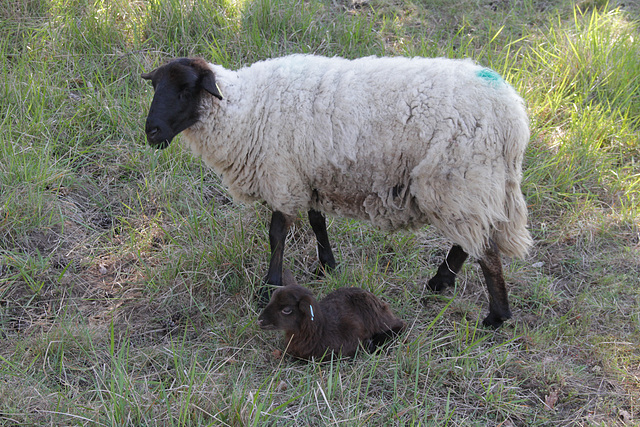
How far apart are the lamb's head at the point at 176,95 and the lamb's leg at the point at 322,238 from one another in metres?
1.05

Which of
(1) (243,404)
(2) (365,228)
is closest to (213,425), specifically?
(1) (243,404)

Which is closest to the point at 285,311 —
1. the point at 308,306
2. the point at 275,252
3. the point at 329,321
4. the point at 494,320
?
the point at 308,306

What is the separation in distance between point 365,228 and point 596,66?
2.75 meters

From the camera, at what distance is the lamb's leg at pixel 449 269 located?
3689 millimetres

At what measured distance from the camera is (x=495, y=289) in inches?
137

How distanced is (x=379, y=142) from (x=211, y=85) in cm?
105

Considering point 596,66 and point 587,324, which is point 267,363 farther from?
point 596,66

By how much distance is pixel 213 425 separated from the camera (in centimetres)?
253

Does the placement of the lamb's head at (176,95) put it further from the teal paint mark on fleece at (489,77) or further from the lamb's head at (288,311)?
the teal paint mark on fleece at (489,77)

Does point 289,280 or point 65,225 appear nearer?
point 289,280

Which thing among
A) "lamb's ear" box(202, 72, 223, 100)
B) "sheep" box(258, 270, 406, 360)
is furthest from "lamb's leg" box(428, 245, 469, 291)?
"lamb's ear" box(202, 72, 223, 100)

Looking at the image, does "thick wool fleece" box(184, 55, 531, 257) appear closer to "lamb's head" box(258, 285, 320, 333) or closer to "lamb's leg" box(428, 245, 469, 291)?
"lamb's leg" box(428, 245, 469, 291)

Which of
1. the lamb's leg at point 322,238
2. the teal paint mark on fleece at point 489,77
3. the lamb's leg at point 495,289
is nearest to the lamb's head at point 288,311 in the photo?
the lamb's leg at point 322,238

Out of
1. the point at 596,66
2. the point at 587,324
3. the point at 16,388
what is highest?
the point at 596,66
